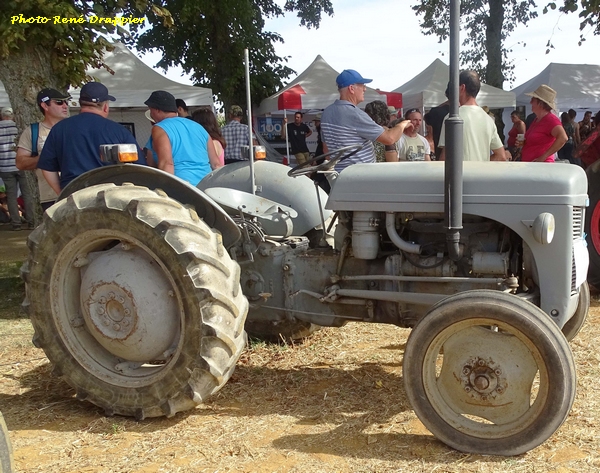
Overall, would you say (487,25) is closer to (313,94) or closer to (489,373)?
(313,94)

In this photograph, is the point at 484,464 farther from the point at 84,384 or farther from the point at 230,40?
the point at 230,40

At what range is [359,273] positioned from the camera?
335 centimetres

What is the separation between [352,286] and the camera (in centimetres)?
335

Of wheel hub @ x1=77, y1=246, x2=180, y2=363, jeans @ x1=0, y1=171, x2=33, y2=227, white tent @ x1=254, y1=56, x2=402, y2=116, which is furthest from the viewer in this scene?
white tent @ x1=254, y1=56, x2=402, y2=116

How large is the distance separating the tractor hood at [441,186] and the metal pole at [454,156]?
142 millimetres

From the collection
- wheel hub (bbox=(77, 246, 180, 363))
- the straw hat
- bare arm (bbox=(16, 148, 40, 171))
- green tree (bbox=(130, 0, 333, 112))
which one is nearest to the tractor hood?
wheel hub (bbox=(77, 246, 180, 363))

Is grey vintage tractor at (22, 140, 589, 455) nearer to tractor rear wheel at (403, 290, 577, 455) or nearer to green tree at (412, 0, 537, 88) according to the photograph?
tractor rear wheel at (403, 290, 577, 455)

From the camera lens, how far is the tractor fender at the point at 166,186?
130 inches

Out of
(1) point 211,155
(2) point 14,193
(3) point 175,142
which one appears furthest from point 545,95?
(2) point 14,193

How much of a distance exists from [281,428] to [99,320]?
105 cm

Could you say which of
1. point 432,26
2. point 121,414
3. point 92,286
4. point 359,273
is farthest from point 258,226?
A: point 432,26

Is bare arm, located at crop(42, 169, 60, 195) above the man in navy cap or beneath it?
beneath

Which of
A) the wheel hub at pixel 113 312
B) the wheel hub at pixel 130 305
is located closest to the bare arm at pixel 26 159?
the wheel hub at pixel 130 305

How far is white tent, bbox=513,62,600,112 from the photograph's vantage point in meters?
14.7
